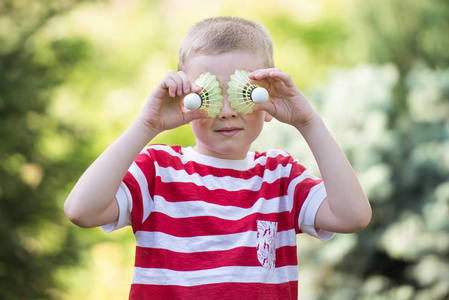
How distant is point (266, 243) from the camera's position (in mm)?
1744

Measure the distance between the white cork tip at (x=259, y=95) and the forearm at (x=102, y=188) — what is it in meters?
0.37

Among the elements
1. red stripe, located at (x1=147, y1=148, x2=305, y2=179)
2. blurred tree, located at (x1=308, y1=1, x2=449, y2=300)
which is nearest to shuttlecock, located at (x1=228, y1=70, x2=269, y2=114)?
red stripe, located at (x1=147, y1=148, x2=305, y2=179)

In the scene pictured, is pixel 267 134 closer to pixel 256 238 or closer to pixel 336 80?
pixel 336 80

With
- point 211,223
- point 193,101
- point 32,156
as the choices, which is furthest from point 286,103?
point 32,156

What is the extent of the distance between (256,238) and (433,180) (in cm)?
312

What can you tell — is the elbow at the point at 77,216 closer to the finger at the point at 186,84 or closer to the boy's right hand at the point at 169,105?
the boy's right hand at the point at 169,105

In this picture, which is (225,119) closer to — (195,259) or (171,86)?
(171,86)

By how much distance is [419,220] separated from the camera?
4.27m

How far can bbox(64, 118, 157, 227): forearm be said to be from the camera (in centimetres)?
159

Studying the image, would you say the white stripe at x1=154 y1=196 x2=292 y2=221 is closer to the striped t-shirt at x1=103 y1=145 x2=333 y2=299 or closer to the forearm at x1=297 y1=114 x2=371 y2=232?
the striped t-shirt at x1=103 y1=145 x2=333 y2=299

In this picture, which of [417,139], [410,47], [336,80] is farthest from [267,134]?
[410,47]

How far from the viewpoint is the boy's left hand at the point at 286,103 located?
69.1 inches

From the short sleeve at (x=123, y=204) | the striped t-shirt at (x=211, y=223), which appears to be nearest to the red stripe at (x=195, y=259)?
the striped t-shirt at (x=211, y=223)

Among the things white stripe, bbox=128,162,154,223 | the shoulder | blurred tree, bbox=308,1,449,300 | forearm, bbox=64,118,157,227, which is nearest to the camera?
forearm, bbox=64,118,157,227
